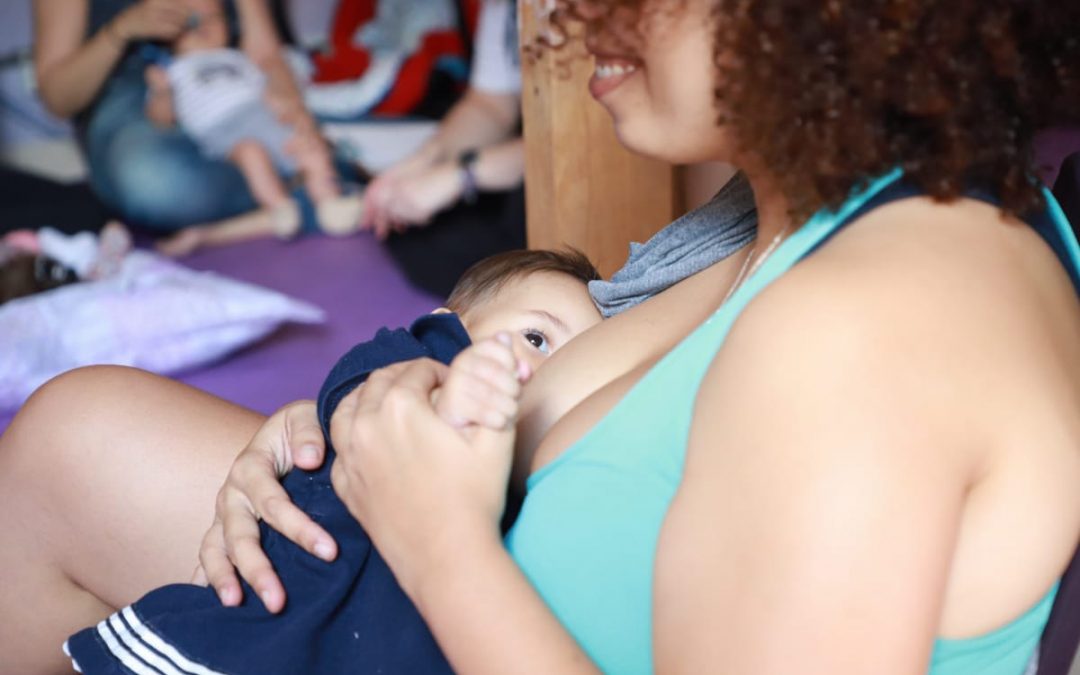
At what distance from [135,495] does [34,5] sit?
2877mm

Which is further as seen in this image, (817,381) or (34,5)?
(34,5)

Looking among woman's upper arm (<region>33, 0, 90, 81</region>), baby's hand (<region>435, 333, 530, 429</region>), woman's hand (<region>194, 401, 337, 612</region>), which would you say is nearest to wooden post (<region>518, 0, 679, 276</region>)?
woman's hand (<region>194, 401, 337, 612</region>)

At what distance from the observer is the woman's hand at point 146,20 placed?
3432 mm

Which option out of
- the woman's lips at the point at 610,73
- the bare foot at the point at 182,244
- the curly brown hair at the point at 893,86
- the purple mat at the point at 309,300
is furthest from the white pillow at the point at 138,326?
the curly brown hair at the point at 893,86

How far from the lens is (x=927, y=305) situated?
0.66 meters

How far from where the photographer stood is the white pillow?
7.75ft

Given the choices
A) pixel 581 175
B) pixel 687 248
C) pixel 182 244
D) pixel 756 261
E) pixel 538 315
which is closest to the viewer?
pixel 756 261

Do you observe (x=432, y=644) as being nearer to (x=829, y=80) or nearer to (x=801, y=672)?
(x=801, y=672)

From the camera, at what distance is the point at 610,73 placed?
874 millimetres

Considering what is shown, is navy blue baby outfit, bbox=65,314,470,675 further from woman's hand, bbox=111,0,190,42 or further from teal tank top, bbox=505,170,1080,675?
woman's hand, bbox=111,0,190,42

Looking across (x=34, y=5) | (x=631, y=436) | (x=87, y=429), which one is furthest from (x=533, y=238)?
(x=34, y=5)

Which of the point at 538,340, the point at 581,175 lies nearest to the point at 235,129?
the point at 581,175

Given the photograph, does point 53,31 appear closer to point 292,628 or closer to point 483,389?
point 292,628

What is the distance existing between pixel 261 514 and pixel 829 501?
1.86 ft
